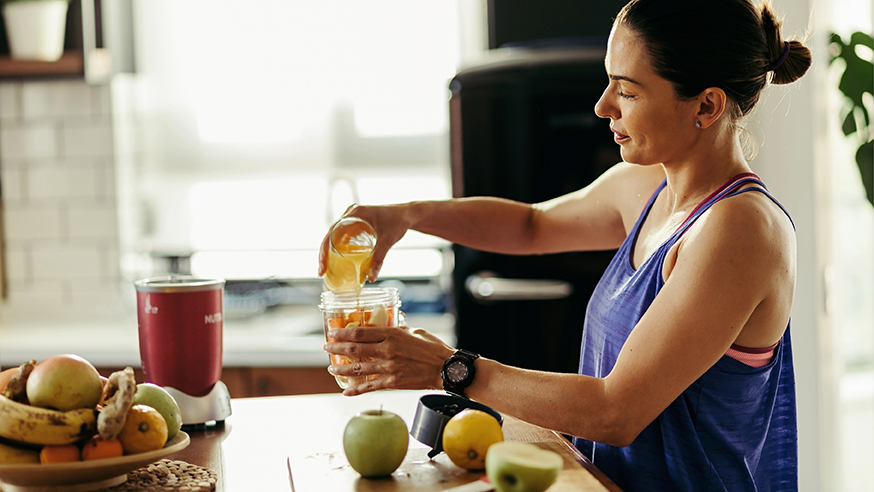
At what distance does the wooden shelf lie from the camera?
9.30 feet

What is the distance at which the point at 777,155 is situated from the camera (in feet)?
7.24

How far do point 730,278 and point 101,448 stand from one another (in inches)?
32.8

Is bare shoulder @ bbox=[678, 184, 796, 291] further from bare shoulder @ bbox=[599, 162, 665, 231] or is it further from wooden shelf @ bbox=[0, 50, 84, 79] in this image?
wooden shelf @ bbox=[0, 50, 84, 79]

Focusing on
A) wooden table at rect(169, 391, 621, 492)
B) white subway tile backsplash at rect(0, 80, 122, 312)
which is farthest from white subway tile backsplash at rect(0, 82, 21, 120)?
wooden table at rect(169, 391, 621, 492)

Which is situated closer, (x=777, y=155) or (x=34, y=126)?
(x=777, y=155)

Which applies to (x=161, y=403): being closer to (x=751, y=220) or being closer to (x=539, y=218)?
(x=751, y=220)

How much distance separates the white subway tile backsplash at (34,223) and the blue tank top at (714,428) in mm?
2530

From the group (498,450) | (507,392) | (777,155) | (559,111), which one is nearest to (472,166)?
(559,111)

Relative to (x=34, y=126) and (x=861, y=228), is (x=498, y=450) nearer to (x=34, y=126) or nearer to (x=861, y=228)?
(x=861, y=228)

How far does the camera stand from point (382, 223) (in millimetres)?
1555

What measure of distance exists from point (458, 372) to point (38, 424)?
554 mm

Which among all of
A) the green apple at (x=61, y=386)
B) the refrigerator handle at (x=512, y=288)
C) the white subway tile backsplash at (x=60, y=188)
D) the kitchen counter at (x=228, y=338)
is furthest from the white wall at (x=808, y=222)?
the white subway tile backsplash at (x=60, y=188)

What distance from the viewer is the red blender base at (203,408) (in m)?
1.35

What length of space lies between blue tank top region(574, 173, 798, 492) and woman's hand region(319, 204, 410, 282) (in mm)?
443
